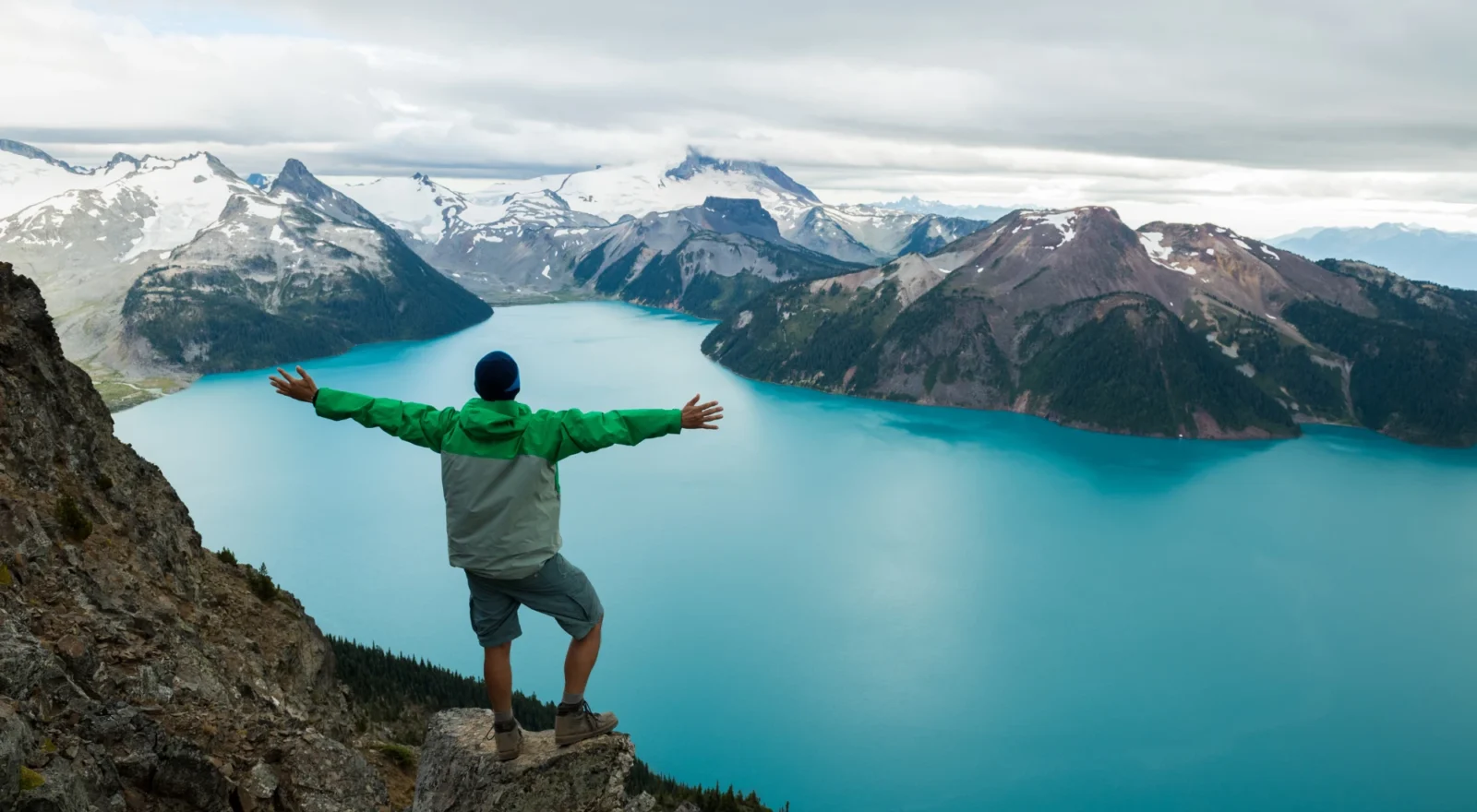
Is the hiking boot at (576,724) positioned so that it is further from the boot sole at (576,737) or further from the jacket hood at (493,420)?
the jacket hood at (493,420)

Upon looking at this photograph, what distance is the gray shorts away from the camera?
1016 cm

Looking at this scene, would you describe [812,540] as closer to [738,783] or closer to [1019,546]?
[1019,546]

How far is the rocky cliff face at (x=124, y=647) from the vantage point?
11.1 m

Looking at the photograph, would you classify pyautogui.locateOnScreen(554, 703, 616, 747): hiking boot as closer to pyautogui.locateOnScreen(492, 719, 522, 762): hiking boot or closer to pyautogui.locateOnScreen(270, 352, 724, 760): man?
pyautogui.locateOnScreen(492, 719, 522, 762): hiking boot

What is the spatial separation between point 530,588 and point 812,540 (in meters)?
86.7

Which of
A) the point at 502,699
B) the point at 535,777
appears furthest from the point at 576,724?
the point at 502,699

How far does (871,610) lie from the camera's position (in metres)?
76.7

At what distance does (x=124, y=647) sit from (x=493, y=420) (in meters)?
10.8

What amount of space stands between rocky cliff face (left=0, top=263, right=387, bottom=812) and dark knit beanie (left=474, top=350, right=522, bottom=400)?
5.83m

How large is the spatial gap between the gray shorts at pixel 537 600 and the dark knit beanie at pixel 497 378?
190 centimetres

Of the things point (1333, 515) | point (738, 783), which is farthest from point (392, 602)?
point (1333, 515)

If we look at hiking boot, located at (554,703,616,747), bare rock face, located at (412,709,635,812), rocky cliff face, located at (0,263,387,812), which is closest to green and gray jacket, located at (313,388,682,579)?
hiking boot, located at (554,703,616,747)

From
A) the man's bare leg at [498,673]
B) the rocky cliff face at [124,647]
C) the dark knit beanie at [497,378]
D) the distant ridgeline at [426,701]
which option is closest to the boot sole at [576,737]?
the man's bare leg at [498,673]

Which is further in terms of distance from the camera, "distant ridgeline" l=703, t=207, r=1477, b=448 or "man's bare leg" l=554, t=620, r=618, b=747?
"distant ridgeline" l=703, t=207, r=1477, b=448
